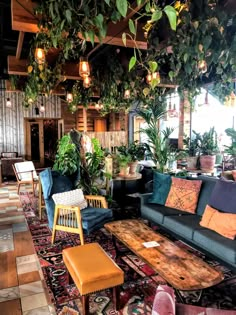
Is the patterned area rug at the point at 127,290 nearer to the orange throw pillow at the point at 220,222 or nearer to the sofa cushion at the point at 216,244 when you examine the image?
the sofa cushion at the point at 216,244

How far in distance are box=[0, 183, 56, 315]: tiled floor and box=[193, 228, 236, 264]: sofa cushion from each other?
5.43ft

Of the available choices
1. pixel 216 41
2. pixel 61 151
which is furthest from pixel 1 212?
pixel 216 41

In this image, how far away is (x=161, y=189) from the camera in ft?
13.4

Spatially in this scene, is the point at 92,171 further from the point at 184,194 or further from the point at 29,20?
the point at 29,20

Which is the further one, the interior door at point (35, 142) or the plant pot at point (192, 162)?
the interior door at point (35, 142)

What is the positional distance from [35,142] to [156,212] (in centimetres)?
809

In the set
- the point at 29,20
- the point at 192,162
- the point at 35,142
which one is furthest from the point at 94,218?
the point at 35,142

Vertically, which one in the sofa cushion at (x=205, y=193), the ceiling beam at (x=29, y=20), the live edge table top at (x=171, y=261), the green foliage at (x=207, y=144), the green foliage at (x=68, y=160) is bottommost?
the live edge table top at (x=171, y=261)

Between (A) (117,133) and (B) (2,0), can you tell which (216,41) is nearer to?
(B) (2,0)

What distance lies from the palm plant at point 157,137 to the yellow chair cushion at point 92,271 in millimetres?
2759

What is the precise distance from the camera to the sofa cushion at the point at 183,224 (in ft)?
10.2

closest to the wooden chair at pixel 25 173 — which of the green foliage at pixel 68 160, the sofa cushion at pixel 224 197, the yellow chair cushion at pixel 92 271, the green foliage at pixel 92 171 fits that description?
the green foliage at pixel 68 160

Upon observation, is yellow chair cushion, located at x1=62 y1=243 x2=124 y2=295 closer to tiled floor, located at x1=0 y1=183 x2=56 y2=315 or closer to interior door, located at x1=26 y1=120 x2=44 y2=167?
tiled floor, located at x1=0 y1=183 x2=56 y2=315

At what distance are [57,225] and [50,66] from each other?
309 cm
